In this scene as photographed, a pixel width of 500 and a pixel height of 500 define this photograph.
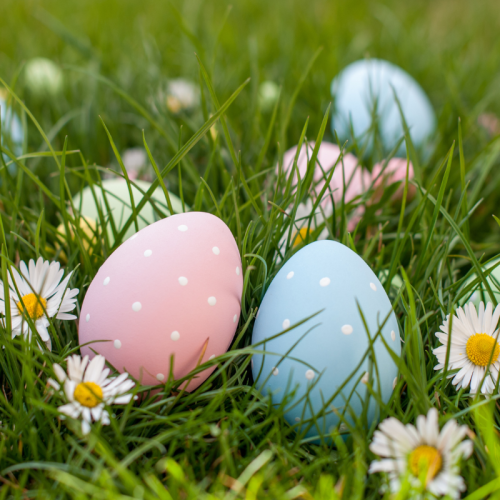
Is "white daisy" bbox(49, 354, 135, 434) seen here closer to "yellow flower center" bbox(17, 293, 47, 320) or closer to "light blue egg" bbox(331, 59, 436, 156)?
"yellow flower center" bbox(17, 293, 47, 320)

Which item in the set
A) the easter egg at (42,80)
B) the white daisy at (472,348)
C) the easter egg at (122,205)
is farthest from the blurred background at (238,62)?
the white daisy at (472,348)

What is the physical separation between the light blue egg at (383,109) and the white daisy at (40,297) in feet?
2.43

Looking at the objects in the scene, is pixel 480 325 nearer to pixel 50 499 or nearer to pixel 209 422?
pixel 209 422

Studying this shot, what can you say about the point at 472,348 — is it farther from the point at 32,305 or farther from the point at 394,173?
the point at 32,305

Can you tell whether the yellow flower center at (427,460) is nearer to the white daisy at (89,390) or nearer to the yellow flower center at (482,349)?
the yellow flower center at (482,349)

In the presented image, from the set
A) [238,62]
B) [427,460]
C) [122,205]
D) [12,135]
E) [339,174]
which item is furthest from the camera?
[238,62]

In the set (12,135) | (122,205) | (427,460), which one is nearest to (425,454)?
(427,460)

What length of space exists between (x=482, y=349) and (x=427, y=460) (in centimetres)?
19

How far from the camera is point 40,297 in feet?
1.89

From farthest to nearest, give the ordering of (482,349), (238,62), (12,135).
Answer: (238,62)
(12,135)
(482,349)

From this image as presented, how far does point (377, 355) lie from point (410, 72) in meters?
1.22

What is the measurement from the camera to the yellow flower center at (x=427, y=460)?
0.44 metres

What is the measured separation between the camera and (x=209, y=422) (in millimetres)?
553

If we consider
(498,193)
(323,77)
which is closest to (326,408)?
(498,193)
